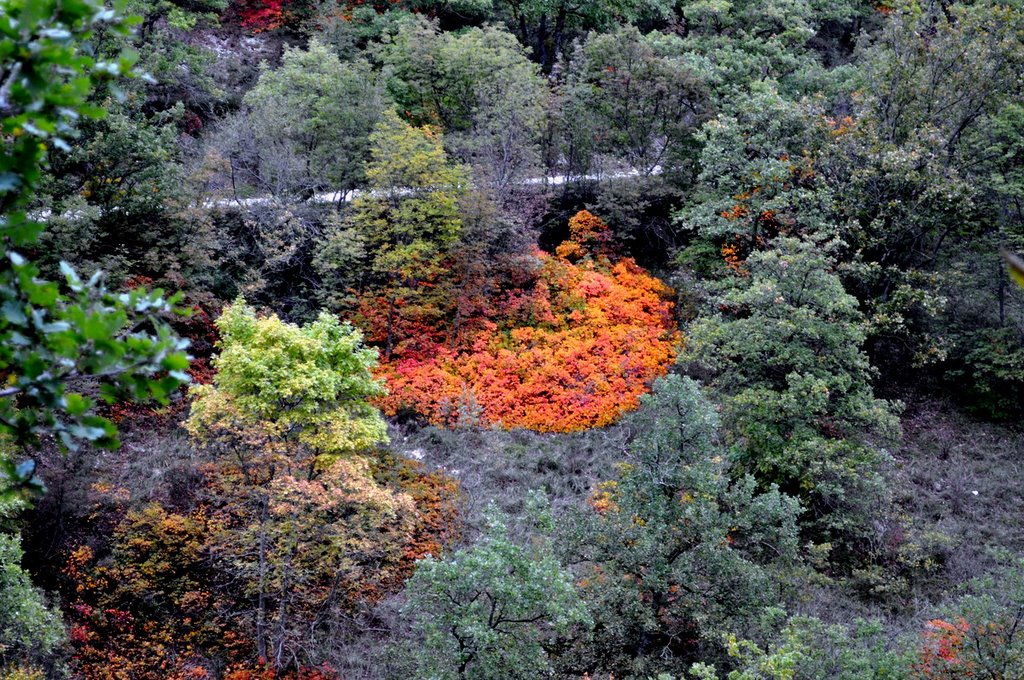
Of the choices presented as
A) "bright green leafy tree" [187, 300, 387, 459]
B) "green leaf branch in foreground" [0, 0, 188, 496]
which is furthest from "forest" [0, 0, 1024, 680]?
"green leaf branch in foreground" [0, 0, 188, 496]

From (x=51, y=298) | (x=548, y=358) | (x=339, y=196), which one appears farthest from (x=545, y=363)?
(x=51, y=298)

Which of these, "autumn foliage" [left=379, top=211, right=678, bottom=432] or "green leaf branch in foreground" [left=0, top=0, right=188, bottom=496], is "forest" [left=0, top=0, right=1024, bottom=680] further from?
"green leaf branch in foreground" [left=0, top=0, right=188, bottom=496]

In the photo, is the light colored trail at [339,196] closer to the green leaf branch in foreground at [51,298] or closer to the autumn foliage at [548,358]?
the autumn foliage at [548,358]

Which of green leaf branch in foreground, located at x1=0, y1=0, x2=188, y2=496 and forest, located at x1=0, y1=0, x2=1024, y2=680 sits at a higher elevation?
green leaf branch in foreground, located at x1=0, y1=0, x2=188, y2=496

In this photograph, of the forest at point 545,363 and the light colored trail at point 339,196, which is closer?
the forest at point 545,363

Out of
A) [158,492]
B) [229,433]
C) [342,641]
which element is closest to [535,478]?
[342,641]

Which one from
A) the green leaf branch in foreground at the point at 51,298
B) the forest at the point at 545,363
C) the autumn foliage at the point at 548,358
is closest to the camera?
the green leaf branch in foreground at the point at 51,298

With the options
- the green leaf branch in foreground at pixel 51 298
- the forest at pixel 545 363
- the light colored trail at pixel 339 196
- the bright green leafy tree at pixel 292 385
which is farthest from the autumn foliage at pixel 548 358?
the green leaf branch in foreground at pixel 51 298
